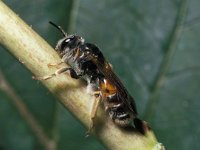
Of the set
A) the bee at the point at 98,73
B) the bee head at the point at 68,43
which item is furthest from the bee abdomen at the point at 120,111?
the bee head at the point at 68,43

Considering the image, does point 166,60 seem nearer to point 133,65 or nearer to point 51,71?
point 133,65

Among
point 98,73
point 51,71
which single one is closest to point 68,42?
point 98,73

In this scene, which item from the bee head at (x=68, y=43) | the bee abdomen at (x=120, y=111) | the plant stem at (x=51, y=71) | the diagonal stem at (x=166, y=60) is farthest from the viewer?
the diagonal stem at (x=166, y=60)

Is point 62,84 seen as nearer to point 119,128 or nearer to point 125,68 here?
point 119,128

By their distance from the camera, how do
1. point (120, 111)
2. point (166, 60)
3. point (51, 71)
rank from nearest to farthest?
1. point (51, 71)
2. point (120, 111)
3. point (166, 60)

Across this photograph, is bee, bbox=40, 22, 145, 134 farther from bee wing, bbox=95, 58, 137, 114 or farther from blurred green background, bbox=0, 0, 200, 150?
blurred green background, bbox=0, 0, 200, 150

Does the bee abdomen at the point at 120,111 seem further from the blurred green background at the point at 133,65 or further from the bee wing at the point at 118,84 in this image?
the blurred green background at the point at 133,65
